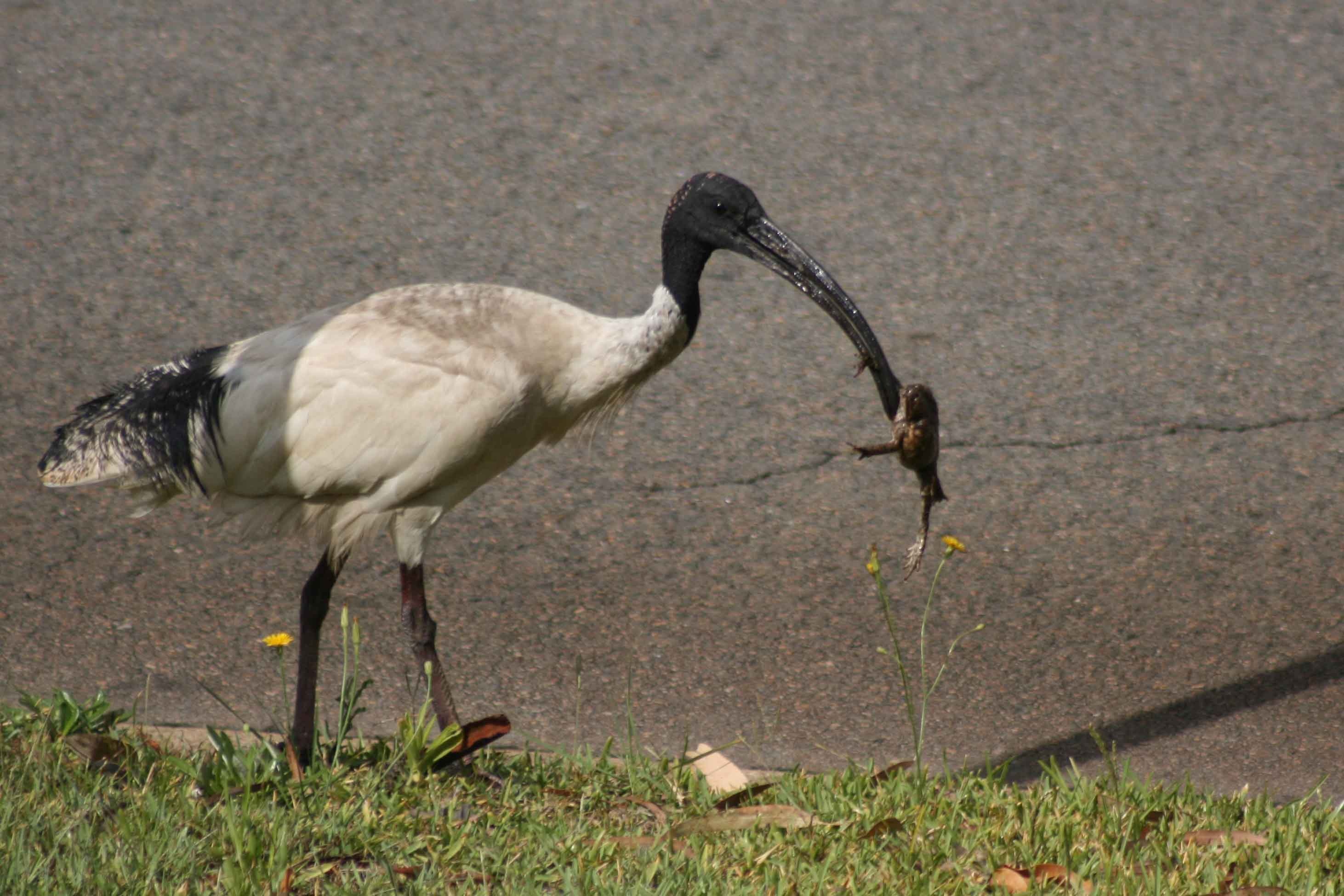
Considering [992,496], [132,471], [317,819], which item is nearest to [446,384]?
[132,471]

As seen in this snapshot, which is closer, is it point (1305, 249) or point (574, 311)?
point (574, 311)

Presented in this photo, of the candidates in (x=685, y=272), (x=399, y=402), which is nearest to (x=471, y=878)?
(x=399, y=402)

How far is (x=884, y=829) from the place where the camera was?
3.41 m

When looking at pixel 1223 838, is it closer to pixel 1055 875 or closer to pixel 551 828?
pixel 1055 875

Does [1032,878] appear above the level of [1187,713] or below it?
above

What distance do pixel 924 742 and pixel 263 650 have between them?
6.04 ft

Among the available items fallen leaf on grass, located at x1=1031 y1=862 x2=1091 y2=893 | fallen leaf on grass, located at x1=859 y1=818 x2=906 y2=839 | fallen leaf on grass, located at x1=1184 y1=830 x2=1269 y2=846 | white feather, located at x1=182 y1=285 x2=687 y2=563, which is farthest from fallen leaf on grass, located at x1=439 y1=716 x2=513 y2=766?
fallen leaf on grass, located at x1=1184 y1=830 x2=1269 y2=846

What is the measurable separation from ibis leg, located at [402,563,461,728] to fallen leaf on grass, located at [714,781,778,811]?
72cm

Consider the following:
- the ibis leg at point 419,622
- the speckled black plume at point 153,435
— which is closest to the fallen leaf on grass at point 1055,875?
the ibis leg at point 419,622

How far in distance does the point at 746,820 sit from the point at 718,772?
0.34m

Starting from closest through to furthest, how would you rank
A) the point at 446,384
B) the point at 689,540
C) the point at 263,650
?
the point at 446,384 < the point at 263,650 < the point at 689,540

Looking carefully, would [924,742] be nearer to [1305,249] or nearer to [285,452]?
[285,452]

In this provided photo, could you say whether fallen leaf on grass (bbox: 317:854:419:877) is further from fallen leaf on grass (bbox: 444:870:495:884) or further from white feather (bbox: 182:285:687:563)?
white feather (bbox: 182:285:687:563)

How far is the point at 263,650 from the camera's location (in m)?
4.51
